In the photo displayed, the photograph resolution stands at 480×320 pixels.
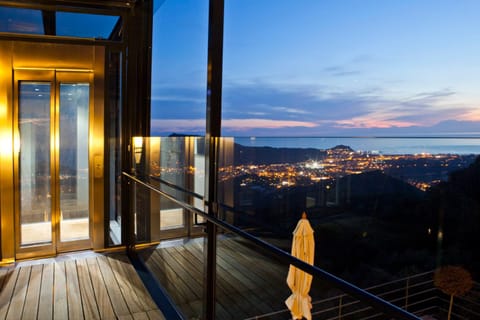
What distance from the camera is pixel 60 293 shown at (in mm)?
2875

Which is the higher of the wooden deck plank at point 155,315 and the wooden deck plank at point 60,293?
the wooden deck plank at point 155,315

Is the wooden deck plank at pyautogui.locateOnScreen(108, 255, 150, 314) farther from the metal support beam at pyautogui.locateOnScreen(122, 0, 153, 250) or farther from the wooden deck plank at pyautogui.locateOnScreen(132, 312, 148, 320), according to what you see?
the metal support beam at pyautogui.locateOnScreen(122, 0, 153, 250)

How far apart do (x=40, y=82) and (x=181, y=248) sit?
2143 mm

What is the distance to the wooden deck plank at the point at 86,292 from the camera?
255 centimetres

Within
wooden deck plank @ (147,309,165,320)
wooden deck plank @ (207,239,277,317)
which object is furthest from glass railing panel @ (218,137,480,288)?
wooden deck plank @ (147,309,165,320)

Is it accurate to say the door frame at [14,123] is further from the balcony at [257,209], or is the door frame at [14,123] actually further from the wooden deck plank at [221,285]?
the wooden deck plank at [221,285]

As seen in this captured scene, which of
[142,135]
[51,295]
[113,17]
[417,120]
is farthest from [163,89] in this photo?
[417,120]

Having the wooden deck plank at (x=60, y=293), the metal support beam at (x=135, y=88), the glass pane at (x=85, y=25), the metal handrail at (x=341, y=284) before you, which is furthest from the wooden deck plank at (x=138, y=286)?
the glass pane at (x=85, y=25)

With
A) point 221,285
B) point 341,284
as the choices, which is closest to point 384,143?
point 221,285

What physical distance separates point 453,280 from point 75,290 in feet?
15.0

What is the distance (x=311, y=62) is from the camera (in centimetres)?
505

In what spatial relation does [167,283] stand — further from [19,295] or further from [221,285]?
[19,295]

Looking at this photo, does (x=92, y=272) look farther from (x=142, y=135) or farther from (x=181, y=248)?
(x=142, y=135)

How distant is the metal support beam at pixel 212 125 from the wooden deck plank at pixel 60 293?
1258 mm
